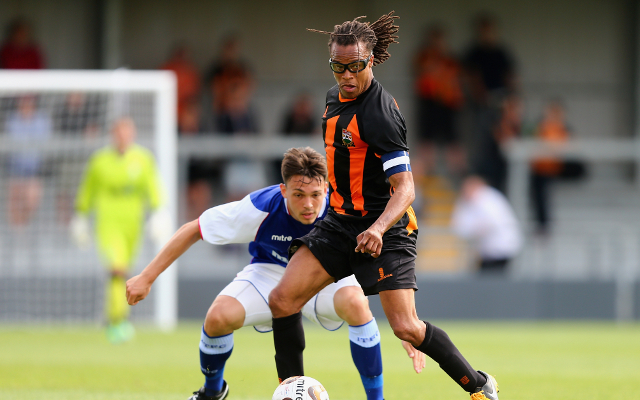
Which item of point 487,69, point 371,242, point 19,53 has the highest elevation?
point 19,53

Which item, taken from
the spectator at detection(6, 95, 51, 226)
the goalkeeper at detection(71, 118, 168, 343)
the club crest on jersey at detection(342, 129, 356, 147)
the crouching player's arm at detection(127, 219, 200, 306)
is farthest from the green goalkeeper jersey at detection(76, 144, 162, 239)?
the club crest on jersey at detection(342, 129, 356, 147)

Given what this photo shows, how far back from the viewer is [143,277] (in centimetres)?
487

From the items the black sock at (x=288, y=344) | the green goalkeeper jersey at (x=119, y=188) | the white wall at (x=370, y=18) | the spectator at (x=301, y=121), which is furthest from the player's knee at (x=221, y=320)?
the white wall at (x=370, y=18)

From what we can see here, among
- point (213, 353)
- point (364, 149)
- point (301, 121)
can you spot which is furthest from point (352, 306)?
point (301, 121)

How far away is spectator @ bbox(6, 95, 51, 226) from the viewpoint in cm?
1174

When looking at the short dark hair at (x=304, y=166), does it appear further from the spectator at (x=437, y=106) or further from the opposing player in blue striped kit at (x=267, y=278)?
the spectator at (x=437, y=106)

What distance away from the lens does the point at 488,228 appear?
1302cm

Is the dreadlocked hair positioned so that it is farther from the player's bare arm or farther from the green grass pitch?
the green grass pitch

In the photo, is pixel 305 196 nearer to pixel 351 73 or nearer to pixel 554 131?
pixel 351 73

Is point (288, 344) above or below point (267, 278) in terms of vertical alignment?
below

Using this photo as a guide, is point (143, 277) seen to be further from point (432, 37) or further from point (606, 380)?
point (432, 37)

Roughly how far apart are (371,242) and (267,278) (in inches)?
57.8

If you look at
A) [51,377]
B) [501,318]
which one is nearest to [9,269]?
[51,377]

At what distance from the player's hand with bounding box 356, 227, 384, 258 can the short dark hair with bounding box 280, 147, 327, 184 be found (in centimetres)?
77
